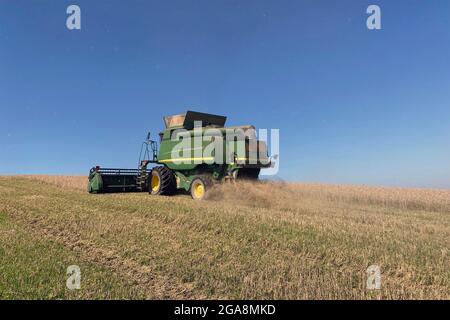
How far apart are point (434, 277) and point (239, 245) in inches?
114

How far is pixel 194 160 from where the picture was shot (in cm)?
1405

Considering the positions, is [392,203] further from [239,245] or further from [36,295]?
[36,295]

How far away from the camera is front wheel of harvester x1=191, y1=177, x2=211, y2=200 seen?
12914 mm

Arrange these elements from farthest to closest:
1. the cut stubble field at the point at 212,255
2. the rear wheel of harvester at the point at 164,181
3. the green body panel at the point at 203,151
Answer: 1. the rear wheel of harvester at the point at 164,181
2. the green body panel at the point at 203,151
3. the cut stubble field at the point at 212,255

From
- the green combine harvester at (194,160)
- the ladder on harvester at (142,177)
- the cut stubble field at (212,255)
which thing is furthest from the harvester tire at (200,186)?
the ladder on harvester at (142,177)

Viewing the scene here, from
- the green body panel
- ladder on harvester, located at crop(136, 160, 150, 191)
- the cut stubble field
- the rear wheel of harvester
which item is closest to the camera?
the cut stubble field

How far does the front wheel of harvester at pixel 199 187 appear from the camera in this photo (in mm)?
12914

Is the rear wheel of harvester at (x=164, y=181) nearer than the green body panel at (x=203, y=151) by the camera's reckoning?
No

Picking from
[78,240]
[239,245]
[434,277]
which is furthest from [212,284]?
[78,240]

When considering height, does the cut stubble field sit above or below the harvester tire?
below

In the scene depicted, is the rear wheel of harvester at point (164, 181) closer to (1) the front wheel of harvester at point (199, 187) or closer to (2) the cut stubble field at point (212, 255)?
(1) the front wheel of harvester at point (199, 187)

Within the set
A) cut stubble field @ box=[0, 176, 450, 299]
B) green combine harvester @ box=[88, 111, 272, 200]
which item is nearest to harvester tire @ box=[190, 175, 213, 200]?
green combine harvester @ box=[88, 111, 272, 200]

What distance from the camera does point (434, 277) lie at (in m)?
4.76

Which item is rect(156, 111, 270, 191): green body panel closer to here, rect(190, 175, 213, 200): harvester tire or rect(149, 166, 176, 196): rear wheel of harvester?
rect(149, 166, 176, 196): rear wheel of harvester
